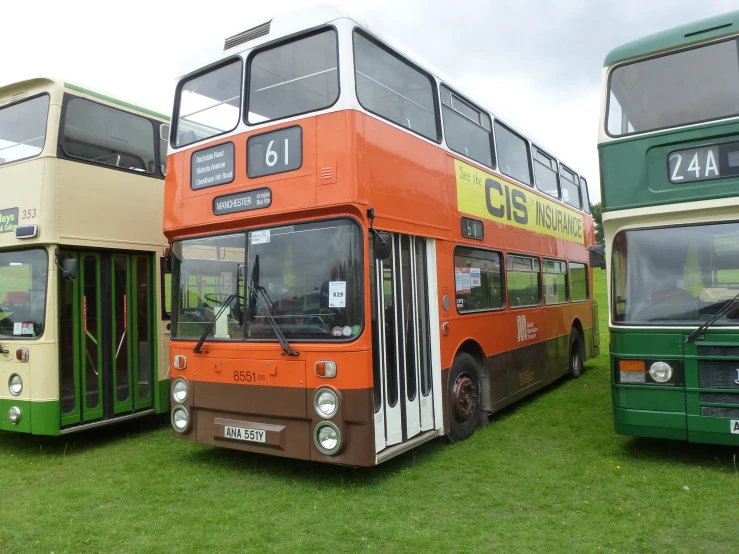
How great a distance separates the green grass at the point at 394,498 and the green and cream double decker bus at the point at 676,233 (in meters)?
0.72

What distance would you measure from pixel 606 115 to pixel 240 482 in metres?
5.23

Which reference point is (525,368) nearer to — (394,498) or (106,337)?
(394,498)

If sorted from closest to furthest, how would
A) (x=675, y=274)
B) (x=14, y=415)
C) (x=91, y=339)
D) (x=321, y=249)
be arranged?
(x=321, y=249) < (x=675, y=274) < (x=14, y=415) < (x=91, y=339)

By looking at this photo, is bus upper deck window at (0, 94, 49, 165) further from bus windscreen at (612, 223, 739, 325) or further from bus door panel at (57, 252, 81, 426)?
bus windscreen at (612, 223, 739, 325)

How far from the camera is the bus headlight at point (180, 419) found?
6.34m

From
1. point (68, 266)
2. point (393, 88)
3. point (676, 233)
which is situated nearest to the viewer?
point (676, 233)

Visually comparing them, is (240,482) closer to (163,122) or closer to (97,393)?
(97,393)

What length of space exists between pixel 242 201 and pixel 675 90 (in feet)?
14.5

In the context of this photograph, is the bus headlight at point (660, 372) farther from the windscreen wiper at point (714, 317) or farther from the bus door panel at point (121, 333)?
the bus door panel at point (121, 333)

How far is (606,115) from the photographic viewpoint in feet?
21.0

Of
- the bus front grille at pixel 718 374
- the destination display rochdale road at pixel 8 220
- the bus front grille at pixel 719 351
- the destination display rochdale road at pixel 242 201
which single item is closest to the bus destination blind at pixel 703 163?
the bus front grille at pixel 719 351

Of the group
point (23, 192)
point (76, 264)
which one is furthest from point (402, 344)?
point (23, 192)

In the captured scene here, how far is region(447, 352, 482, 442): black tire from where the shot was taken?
705cm

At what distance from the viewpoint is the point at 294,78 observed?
5895 mm
